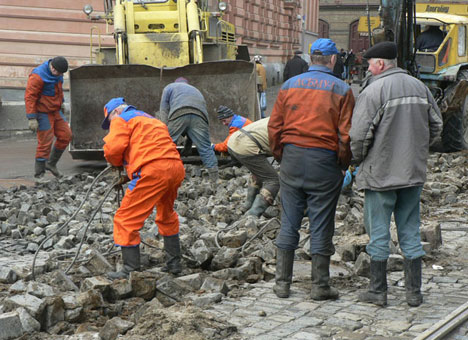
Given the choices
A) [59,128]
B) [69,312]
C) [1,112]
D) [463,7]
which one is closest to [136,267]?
[69,312]

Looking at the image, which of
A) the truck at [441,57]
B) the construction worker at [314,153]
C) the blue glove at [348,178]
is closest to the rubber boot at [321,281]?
the construction worker at [314,153]

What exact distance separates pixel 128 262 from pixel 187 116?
13.8 ft

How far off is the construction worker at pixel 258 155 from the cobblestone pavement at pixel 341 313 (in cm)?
196

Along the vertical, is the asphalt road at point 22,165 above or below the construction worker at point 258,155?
below

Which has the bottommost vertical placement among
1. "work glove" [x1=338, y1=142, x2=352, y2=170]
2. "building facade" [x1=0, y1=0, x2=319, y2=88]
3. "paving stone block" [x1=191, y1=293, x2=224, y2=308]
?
"paving stone block" [x1=191, y1=293, x2=224, y2=308]

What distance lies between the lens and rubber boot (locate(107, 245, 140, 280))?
5.51 m

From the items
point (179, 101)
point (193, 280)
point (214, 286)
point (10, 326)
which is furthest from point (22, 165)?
point (10, 326)

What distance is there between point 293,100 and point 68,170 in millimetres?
6985

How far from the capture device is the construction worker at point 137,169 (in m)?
5.43

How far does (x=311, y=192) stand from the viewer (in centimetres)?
504

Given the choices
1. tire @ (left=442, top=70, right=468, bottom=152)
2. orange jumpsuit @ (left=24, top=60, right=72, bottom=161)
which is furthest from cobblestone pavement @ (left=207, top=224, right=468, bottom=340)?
tire @ (left=442, top=70, right=468, bottom=152)

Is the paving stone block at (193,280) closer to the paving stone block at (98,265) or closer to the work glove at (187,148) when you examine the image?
the paving stone block at (98,265)

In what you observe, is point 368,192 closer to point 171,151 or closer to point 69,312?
point 171,151

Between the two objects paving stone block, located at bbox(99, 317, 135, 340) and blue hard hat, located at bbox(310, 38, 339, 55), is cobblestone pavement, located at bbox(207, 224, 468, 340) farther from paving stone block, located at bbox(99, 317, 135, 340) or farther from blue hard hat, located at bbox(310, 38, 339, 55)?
blue hard hat, located at bbox(310, 38, 339, 55)
